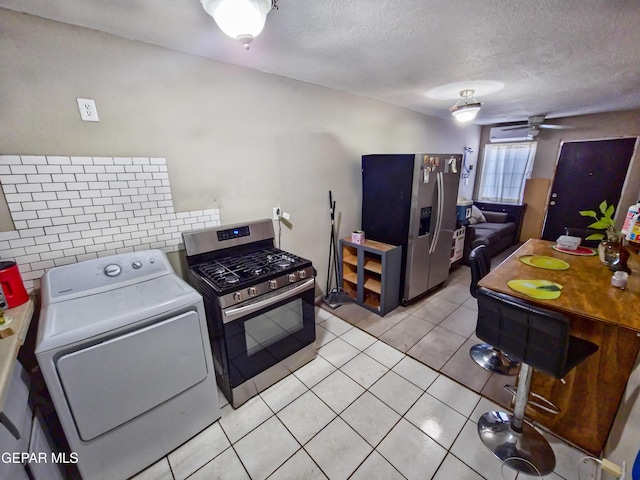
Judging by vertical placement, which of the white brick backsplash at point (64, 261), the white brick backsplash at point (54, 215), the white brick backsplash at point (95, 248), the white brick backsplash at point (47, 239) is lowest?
the white brick backsplash at point (64, 261)

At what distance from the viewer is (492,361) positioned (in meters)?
2.13

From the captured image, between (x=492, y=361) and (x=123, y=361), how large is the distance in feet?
8.18

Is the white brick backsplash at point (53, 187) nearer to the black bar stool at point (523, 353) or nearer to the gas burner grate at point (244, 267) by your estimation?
the gas burner grate at point (244, 267)

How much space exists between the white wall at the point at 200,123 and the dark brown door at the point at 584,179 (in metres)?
3.56

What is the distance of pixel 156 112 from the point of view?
172cm

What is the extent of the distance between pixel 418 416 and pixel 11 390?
198cm

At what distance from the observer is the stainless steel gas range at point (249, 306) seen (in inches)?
64.1

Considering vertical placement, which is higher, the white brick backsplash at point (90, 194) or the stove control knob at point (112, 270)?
the white brick backsplash at point (90, 194)

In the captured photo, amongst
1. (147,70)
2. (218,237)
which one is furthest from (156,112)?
(218,237)

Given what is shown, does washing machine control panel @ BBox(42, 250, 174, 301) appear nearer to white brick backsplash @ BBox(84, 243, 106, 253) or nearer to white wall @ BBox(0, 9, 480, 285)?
white brick backsplash @ BBox(84, 243, 106, 253)

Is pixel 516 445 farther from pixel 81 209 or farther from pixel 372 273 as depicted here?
pixel 81 209

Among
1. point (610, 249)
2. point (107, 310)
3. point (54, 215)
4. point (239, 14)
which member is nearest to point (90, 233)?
point (54, 215)

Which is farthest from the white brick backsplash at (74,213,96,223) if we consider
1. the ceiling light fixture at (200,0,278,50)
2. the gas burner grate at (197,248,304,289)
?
the ceiling light fixture at (200,0,278,50)

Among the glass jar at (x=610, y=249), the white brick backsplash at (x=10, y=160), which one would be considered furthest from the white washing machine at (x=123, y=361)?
the glass jar at (x=610, y=249)
